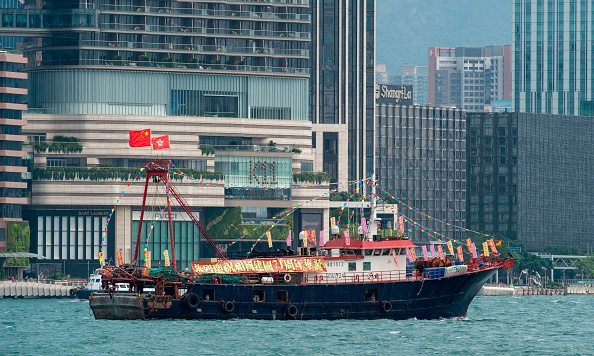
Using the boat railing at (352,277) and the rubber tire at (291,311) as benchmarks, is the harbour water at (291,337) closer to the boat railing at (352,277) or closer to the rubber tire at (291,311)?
the rubber tire at (291,311)

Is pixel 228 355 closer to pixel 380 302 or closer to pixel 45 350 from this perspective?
pixel 45 350

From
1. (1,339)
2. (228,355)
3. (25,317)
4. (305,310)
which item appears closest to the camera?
(228,355)

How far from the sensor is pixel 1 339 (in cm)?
14188

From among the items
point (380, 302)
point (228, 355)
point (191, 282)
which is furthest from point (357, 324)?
point (228, 355)

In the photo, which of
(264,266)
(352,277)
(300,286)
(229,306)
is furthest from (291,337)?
(352,277)

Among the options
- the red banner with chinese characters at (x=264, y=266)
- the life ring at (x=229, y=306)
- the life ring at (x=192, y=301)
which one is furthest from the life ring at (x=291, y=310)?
the life ring at (x=192, y=301)

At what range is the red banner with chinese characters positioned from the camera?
152 metres

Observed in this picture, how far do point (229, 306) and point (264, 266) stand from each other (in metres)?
5.62

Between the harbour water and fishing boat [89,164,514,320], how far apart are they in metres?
1.24

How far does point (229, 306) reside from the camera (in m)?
150

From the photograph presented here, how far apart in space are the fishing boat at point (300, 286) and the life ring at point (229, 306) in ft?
0.28

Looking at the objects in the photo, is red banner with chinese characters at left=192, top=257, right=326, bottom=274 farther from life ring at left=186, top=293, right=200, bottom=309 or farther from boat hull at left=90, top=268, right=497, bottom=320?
life ring at left=186, top=293, right=200, bottom=309

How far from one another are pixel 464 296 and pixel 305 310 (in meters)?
17.1

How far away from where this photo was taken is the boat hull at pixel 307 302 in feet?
488
